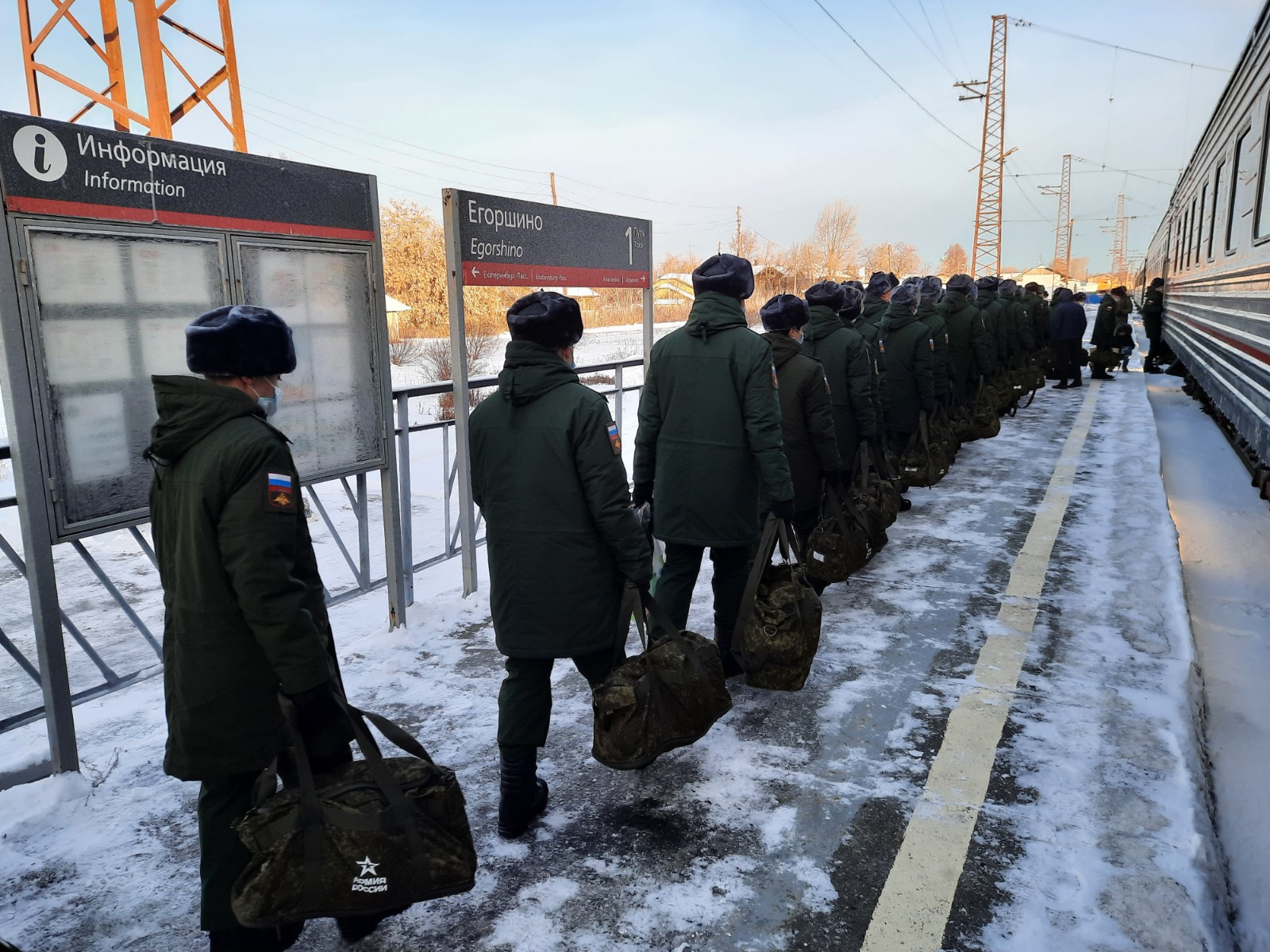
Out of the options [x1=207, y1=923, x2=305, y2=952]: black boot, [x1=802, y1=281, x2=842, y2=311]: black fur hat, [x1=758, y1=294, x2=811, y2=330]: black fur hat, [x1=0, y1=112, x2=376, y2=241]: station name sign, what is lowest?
[x1=207, y1=923, x2=305, y2=952]: black boot

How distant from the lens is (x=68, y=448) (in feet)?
9.77

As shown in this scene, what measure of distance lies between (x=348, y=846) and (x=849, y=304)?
16.1 feet

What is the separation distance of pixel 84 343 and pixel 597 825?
2.50 meters

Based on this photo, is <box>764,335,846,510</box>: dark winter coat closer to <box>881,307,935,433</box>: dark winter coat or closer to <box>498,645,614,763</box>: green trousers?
<box>498,645,614,763</box>: green trousers

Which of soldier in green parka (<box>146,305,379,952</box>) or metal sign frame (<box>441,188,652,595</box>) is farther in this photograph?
metal sign frame (<box>441,188,652,595</box>)

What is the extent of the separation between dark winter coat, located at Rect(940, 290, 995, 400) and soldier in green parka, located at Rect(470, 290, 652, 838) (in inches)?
277

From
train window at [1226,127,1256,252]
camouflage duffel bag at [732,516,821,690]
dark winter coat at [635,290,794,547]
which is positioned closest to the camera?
camouflage duffel bag at [732,516,821,690]

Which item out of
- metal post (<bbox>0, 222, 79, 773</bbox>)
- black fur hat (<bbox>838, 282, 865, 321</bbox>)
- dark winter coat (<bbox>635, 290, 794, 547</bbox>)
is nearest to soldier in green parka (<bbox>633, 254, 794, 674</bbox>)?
dark winter coat (<bbox>635, 290, 794, 547</bbox>)

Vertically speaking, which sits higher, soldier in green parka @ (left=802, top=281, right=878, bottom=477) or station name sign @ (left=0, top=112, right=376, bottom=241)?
station name sign @ (left=0, top=112, right=376, bottom=241)

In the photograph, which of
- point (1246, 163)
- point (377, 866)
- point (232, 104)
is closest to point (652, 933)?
point (377, 866)

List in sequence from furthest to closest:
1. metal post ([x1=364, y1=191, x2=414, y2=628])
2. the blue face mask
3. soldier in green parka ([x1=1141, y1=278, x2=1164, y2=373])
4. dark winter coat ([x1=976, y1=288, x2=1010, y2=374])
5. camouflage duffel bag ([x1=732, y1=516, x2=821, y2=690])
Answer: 1. soldier in green parka ([x1=1141, y1=278, x2=1164, y2=373])
2. dark winter coat ([x1=976, y1=288, x2=1010, y2=374])
3. metal post ([x1=364, y1=191, x2=414, y2=628])
4. camouflage duffel bag ([x1=732, y1=516, x2=821, y2=690])
5. the blue face mask

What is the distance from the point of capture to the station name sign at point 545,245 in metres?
4.55

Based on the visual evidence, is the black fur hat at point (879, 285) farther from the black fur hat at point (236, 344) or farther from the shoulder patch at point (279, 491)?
the shoulder patch at point (279, 491)

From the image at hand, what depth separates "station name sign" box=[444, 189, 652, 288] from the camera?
4551mm
